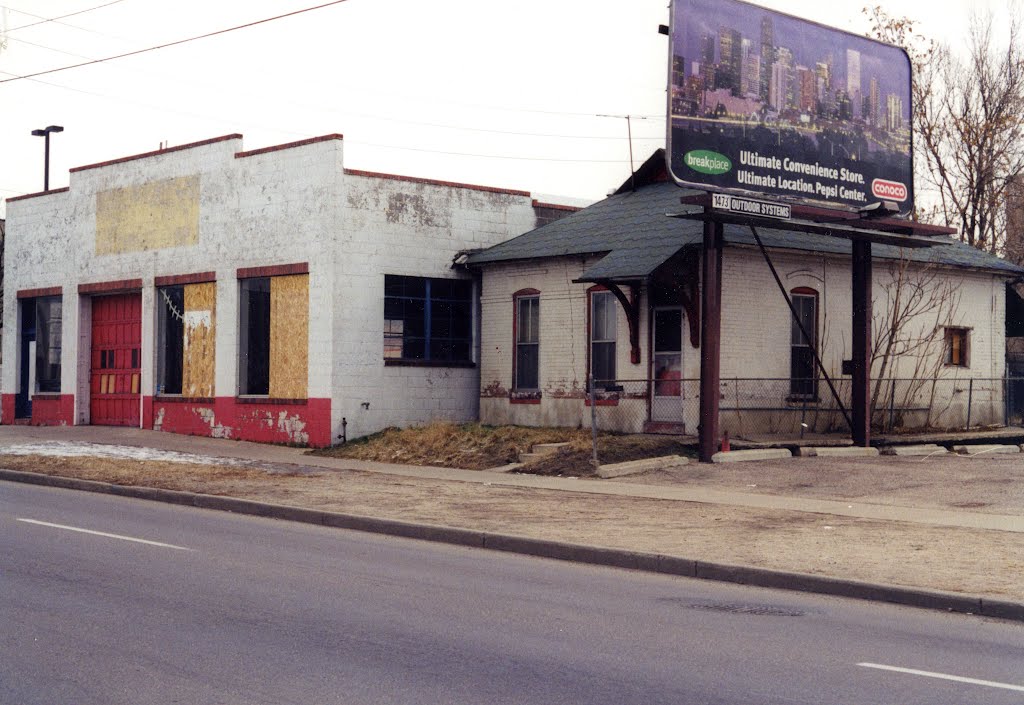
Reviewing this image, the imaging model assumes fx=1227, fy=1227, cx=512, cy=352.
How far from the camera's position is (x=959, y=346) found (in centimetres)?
2802

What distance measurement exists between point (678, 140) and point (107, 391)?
1908 centimetres

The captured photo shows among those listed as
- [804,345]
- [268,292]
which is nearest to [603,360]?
[804,345]

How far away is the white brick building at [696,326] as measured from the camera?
23.6 metres

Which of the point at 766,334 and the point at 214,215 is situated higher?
the point at 214,215

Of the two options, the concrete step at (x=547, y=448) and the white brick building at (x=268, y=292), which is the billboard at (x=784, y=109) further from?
the white brick building at (x=268, y=292)

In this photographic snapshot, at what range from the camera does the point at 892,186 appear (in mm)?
22391

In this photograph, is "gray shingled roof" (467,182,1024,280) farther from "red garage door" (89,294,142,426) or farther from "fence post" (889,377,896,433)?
"red garage door" (89,294,142,426)

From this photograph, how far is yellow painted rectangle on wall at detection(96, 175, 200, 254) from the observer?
96.5ft

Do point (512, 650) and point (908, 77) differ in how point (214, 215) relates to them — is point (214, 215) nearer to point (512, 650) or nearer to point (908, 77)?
point (908, 77)

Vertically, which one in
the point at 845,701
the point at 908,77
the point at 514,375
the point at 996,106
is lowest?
the point at 845,701

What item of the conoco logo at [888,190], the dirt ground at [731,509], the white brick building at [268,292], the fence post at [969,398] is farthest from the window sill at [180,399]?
the fence post at [969,398]

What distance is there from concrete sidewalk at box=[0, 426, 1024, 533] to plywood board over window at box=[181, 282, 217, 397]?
132 cm

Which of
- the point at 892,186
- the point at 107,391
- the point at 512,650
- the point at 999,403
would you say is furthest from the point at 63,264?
the point at 512,650

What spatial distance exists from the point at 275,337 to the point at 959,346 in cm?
1553
